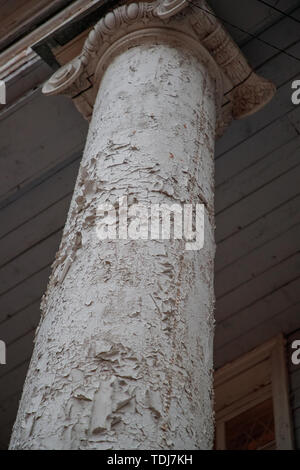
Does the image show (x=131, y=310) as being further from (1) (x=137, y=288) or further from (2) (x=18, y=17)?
(2) (x=18, y=17)

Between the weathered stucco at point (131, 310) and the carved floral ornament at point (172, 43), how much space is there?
22.9 inches

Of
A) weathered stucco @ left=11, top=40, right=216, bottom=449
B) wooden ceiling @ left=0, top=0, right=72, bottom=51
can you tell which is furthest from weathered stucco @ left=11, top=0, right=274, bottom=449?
wooden ceiling @ left=0, top=0, right=72, bottom=51

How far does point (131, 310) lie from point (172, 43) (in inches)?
73.1

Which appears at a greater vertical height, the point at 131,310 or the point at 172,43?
the point at 172,43

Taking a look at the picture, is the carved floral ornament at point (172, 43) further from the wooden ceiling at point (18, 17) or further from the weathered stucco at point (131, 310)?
the wooden ceiling at point (18, 17)

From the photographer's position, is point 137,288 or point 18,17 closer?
point 137,288

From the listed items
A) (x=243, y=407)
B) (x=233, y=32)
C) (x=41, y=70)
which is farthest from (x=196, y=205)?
(x=243, y=407)

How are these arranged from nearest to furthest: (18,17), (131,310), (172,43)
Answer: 1. (131,310)
2. (172,43)
3. (18,17)

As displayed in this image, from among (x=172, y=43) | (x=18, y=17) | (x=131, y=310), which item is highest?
(x=18, y=17)

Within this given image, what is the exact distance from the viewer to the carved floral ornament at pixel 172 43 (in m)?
3.45

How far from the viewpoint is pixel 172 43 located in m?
3.39

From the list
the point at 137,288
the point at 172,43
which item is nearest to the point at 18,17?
the point at 172,43

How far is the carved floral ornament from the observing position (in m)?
3.45

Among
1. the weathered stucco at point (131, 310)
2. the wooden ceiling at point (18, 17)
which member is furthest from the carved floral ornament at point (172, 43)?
the wooden ceiling at point (18, 17)
